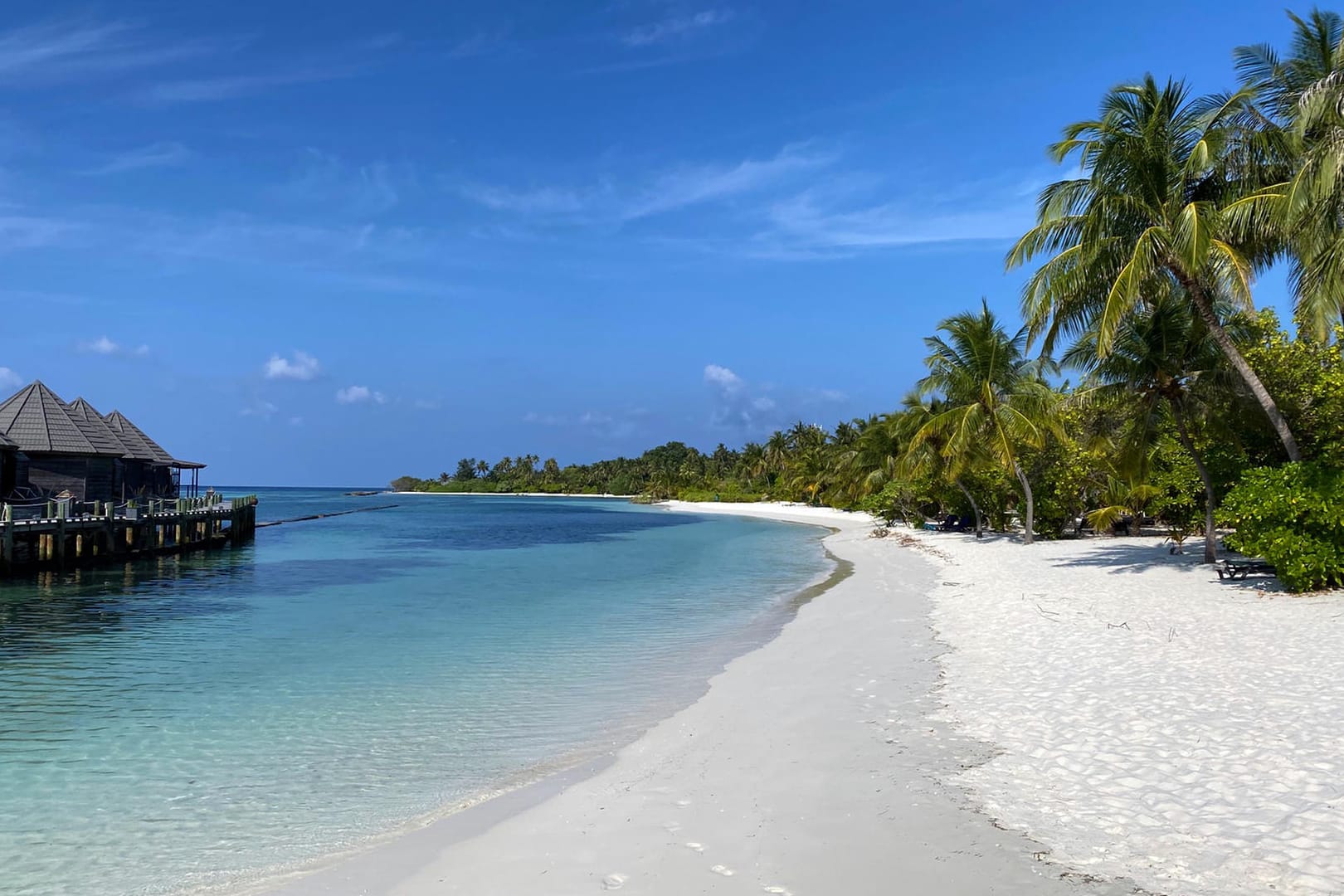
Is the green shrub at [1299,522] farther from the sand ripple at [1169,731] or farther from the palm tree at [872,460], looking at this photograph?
the palm tree at [872,460]

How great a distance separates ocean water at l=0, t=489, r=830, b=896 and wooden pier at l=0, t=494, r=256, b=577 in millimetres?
1937

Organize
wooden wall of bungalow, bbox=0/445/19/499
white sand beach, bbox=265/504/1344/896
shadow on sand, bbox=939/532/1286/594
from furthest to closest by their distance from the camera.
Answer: wooden wall of bungalow, bbox=0/445/19/499 < shadow on sand, bbox=939/532/1286/594 < white sand beach, bbox=265/504/1344/896

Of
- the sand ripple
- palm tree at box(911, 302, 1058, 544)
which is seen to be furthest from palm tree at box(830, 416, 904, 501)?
the sand ripple

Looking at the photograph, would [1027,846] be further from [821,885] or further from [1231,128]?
[1231,128]

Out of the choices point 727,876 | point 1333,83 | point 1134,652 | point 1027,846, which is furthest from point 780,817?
point 1333,83

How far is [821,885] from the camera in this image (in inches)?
157

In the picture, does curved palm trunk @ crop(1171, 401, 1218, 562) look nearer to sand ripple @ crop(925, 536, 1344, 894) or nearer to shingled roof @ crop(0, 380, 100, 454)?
sand ripple @ crop(925, 536, 1344, 894)

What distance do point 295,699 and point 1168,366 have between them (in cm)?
1667

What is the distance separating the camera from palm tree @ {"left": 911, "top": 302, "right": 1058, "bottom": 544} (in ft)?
80.5

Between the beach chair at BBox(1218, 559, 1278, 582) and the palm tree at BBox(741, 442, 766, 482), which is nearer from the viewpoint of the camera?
the beach chair at BBox(1218, 559, 1278, 582)

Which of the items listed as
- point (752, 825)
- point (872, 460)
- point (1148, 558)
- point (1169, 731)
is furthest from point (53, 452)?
point (872, 460)

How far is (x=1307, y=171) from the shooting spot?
11.6 meters

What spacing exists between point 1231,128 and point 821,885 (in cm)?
1642

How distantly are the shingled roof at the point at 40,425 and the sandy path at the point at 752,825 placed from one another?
29537mm
